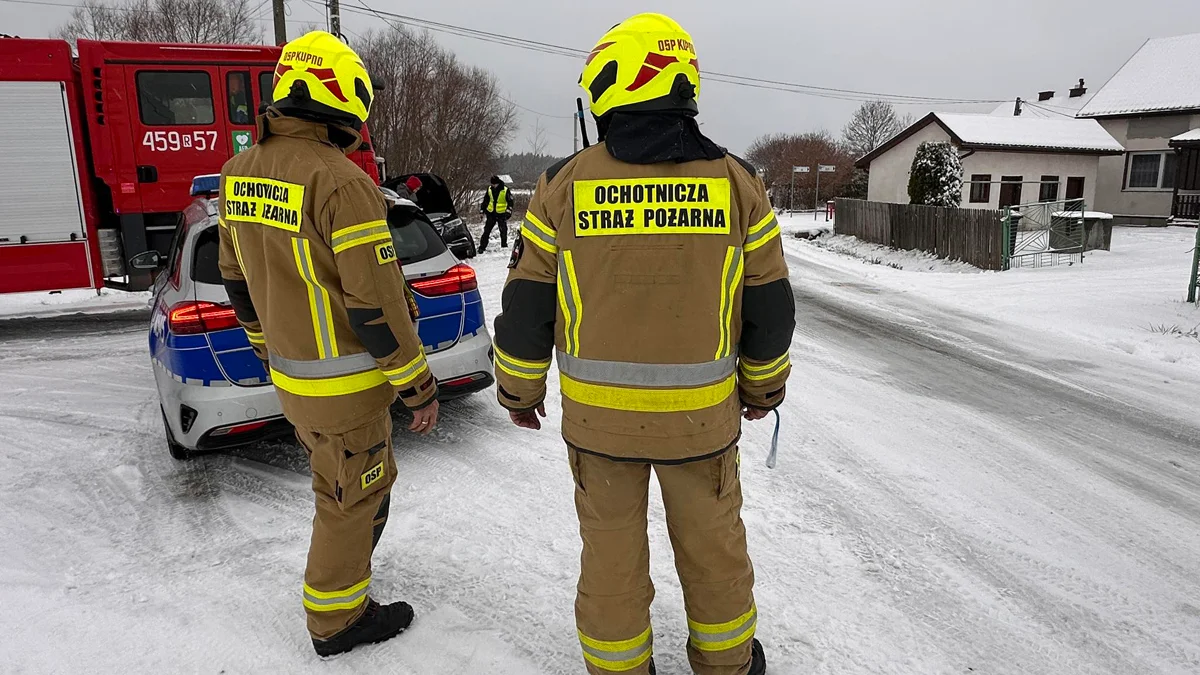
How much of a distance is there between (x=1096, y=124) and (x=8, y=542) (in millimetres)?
32029

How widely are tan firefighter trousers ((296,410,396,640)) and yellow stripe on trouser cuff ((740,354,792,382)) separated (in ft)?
4.44

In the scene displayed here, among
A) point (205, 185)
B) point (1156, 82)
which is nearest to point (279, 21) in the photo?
point (205, 185)

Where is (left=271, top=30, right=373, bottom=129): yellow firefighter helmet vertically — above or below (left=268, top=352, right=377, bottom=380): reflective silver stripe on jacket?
above

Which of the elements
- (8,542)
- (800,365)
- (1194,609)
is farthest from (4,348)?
(1194,609)

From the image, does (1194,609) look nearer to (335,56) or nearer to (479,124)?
(335,56)

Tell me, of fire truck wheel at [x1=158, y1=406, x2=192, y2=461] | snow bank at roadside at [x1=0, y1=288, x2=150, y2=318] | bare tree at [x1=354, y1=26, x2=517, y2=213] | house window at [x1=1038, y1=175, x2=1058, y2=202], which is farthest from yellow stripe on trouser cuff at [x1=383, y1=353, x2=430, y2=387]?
house window at [x1=1038, y1=175, x2=1058, y2=202]

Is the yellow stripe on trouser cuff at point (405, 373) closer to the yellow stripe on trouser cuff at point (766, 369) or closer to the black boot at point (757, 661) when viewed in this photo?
the yellow stripe on trouser cuff at point (766, 369)

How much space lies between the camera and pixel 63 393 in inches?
236

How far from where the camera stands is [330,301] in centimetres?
252

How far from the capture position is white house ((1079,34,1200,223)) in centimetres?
2452

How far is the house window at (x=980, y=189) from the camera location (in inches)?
1004

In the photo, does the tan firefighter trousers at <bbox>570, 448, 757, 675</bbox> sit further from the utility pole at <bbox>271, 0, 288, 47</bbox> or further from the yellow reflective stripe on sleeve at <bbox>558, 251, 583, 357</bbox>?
the utility pole at <bbox>271, 0, 288, 47</bbox>

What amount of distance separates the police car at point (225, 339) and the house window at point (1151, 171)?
2921cm

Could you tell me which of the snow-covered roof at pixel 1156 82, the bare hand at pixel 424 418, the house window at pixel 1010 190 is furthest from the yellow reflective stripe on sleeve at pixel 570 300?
the snow-covered roof at pixel 1156 82
